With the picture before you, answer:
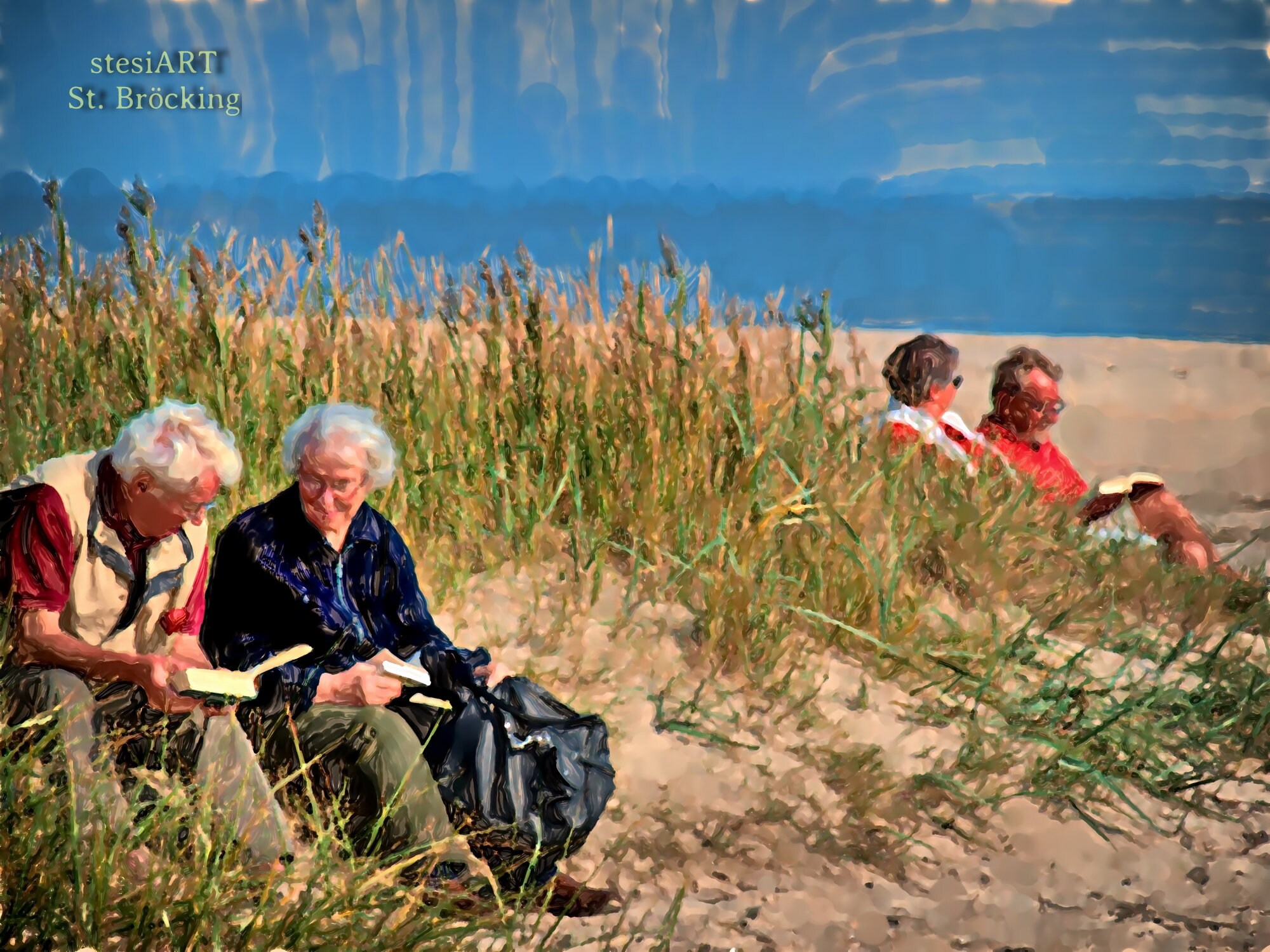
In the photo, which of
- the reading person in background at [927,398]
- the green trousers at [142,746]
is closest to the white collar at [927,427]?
the reading person in background at [927,398]

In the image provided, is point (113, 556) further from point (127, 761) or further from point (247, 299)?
point (247, 299)

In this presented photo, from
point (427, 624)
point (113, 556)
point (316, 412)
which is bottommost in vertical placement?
point (427, 624)

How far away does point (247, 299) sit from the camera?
444 centimetres

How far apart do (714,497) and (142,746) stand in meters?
1.90

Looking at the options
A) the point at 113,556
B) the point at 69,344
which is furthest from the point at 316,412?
the point at 69,344

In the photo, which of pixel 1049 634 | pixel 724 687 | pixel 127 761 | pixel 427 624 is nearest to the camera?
pixel 127 761

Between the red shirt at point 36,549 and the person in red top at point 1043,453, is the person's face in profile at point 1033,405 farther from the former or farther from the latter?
the red shirt at point 36,549

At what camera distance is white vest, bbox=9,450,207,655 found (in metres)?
2.66

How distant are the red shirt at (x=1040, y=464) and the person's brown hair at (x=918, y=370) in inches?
14.2

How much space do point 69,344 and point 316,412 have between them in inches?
84.1

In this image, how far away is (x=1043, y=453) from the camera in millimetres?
4922

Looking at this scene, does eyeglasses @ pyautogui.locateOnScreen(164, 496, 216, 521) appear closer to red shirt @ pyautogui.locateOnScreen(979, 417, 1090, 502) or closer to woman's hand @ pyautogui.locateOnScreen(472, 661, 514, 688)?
woman's hand @ pyautogui.locateOnScreen(472, 661, 514, 688)

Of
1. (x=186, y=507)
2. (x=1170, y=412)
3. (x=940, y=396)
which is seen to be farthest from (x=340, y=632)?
(x=1170, y=412)

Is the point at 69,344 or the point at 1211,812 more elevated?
the point at 69,344
